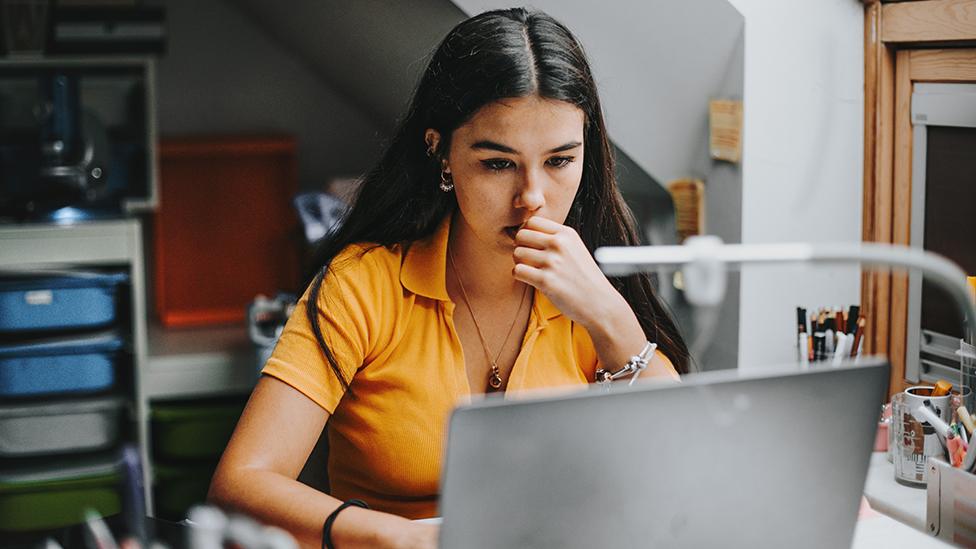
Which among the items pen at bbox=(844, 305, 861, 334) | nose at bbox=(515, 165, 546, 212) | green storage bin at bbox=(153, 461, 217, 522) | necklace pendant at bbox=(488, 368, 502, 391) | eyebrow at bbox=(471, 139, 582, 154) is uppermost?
eyebrow at bbox=(471, 139, 582, 154)

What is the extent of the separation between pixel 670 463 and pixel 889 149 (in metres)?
1.41

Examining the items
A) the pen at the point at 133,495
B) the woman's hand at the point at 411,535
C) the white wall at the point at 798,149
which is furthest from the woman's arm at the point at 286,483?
the white wall at the point at 798,149

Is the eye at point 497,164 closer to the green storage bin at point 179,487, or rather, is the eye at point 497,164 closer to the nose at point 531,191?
the nose at point 531,191

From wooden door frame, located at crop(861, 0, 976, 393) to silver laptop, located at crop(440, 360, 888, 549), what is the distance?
1.18 metres

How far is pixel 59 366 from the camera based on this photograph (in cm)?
294

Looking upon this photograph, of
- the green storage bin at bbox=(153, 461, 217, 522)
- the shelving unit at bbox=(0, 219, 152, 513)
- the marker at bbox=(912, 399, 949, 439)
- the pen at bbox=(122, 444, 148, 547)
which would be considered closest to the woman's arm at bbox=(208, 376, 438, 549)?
the pen at bbox=(122, 444, 148, 547)

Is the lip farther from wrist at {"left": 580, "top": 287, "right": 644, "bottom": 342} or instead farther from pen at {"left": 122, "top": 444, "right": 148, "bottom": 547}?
pen at {"left": 122, "top": 444, "right": 148, "bottom": 547}

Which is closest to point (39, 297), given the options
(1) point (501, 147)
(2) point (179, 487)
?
(2) point (179, 487)

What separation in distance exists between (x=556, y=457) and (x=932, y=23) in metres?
1.37

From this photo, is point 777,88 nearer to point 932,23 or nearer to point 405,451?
point 932,23

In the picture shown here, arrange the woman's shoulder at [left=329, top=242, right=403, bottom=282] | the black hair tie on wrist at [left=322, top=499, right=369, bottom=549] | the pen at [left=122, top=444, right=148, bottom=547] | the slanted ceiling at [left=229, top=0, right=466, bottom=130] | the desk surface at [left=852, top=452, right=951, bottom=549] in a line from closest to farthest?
the pen at [left=122, top=444, right=148, bottom=547] → the black hair tie on wrist at [left=322, top=499, right=369, bottom=549] → the desk surface at [left=852, top=452, right=951, bottom=549] → the woman's shoulder at [left=329, top=242, right=403, bottom=282] → the slanted ceiling at [left=229, top=0, right=466, bottom=130]

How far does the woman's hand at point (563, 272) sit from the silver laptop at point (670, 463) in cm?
57

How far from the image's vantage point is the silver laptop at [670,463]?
2.77ft

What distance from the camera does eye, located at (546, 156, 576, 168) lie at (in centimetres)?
149
